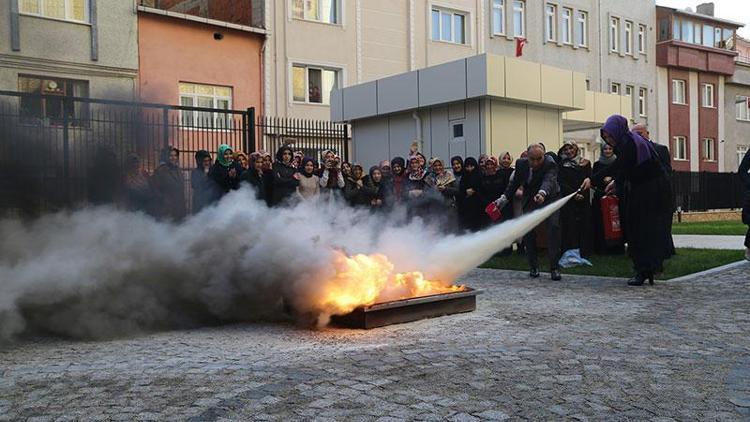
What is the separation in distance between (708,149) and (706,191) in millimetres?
15048

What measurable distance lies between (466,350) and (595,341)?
3.79 feet

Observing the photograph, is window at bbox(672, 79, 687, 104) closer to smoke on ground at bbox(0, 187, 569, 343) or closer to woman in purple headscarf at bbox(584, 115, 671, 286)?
woman in purple headscarf at bbox(584, 115, 671, 286)

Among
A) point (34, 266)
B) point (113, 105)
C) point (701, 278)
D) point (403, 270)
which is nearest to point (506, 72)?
point (701, 278)

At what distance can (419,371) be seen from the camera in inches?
198

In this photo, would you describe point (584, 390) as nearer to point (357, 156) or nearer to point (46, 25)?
point (357, 156)

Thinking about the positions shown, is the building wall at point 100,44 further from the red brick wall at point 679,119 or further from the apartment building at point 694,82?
the red brick wall at point 679,119

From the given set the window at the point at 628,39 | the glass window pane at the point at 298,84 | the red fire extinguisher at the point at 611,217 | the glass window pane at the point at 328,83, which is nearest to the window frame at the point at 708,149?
the window at the point at 628,39

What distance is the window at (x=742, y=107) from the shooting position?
45.1 meters

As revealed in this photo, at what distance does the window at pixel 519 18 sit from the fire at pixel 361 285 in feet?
94.7

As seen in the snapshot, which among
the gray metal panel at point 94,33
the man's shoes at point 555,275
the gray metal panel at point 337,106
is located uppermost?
the gray metal panel at point 94,33

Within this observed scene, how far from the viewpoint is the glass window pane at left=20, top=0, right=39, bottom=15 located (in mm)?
20050

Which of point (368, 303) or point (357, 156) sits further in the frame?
point (357, 156)

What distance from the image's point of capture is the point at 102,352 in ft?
19.1

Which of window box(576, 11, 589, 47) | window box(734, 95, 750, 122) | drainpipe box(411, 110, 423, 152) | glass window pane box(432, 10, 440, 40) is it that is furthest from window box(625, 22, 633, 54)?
drainpipe box(411, 110, 423, 152)
